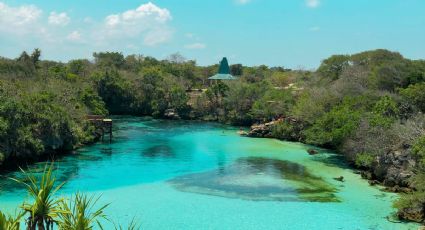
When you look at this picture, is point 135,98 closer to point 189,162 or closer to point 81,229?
point 189,162

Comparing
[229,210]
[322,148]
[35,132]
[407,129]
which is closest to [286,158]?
[322,148]

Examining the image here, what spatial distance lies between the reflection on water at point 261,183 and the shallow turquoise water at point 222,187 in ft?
0.19

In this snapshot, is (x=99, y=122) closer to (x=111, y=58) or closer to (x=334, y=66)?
(x=334, y=66)

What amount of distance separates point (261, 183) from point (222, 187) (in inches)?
109

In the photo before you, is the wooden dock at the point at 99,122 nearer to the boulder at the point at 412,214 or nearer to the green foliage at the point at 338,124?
the green foliage at the point at 338,124

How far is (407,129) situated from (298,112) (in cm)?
1856

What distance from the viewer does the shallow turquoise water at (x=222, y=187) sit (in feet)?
74.4

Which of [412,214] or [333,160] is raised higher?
[333,160]

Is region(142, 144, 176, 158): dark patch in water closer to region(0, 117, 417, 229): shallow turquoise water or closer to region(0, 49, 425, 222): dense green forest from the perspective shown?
region(0, 117, 417, 229): shallow turquoise water

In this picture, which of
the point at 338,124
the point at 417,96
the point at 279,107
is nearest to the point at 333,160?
the point at 338,124

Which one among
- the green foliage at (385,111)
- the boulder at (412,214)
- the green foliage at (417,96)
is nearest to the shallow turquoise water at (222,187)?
the boulder at (412,214)

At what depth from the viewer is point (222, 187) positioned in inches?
1137

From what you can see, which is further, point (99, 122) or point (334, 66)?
point (334, 66)

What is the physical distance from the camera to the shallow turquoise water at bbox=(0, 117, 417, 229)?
893 inches
